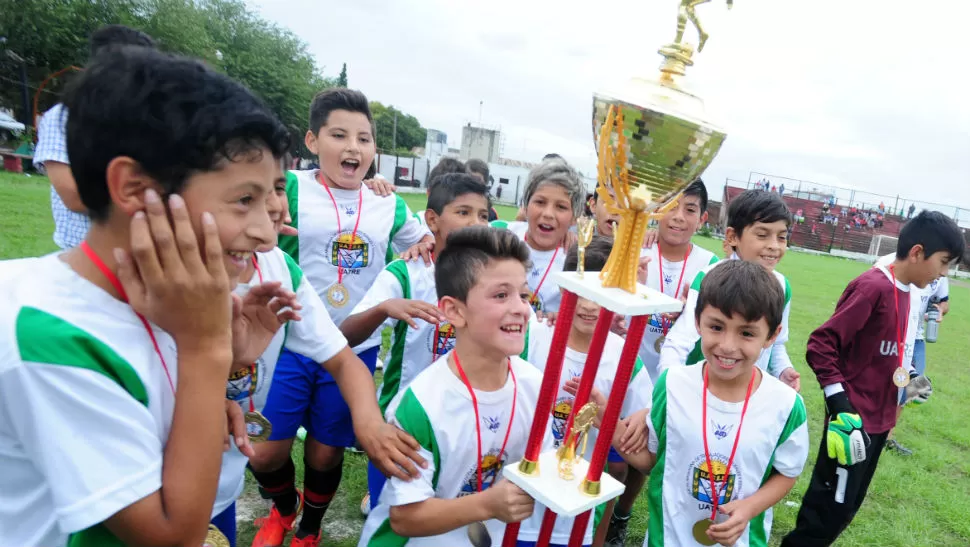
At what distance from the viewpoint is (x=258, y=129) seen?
0.98 m

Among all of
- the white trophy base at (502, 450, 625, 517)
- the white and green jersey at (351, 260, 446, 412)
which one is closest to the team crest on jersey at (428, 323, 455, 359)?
the white and green jersey at (351, 260, 446, 412)

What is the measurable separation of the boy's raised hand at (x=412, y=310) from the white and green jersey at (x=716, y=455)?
894 mm

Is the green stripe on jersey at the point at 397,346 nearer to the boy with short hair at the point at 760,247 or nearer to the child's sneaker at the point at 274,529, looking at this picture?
the child's sneaker at the point at 274,529

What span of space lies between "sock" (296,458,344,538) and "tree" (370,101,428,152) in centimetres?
5555

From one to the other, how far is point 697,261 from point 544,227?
38.8 inches

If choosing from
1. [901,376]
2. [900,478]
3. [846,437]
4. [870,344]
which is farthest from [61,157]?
[900,478]

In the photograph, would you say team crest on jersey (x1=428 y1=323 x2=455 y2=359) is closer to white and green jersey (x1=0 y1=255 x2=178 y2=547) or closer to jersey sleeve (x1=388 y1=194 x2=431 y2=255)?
jersey sleeve (x1=388 y1=194 x2=431 y2=255)

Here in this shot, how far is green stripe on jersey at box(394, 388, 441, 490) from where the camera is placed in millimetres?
1628

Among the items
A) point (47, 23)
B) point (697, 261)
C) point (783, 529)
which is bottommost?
point (783, 529)

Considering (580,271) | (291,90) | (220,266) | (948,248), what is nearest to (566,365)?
(580,271)

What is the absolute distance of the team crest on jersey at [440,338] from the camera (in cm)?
248

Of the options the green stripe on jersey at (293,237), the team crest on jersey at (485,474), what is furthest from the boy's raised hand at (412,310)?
the green stripe on jersey at (293,237)

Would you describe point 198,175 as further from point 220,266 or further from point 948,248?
point 948,248

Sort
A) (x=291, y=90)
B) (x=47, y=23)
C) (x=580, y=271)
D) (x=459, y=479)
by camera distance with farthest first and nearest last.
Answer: (x=291, y=90) → (x=47, y=23) → (x=459, y=479) → (x=580, y=271)
